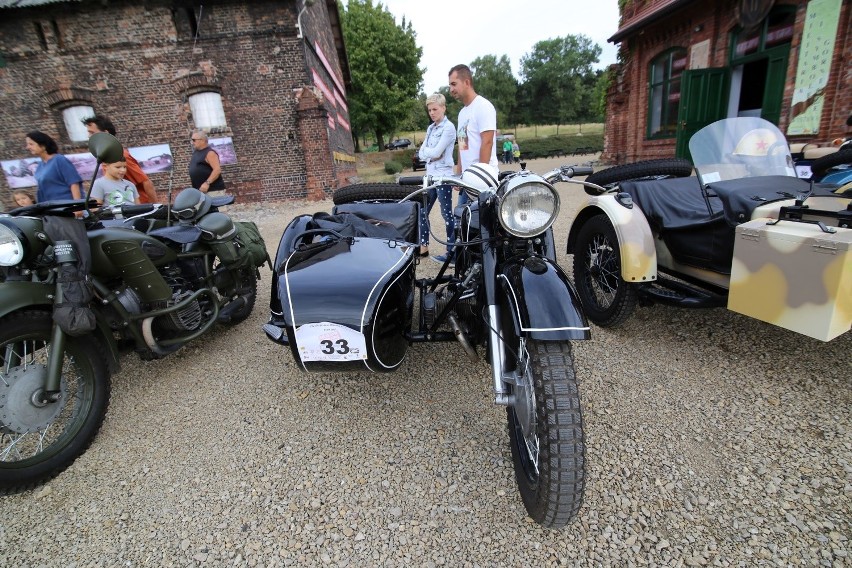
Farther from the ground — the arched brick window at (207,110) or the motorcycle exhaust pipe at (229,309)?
the arched brick window at (207,110)

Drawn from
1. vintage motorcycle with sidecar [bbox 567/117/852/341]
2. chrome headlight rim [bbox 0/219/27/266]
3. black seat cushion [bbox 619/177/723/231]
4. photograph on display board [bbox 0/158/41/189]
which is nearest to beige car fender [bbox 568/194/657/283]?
vintage motorcycle with sidecar [bbox 567/117/852/341]

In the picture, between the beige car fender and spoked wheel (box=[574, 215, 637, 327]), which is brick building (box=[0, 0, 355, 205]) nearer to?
spoked wheel (box=[574, 215, 637, 327])

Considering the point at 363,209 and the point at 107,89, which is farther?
the point at 107,89

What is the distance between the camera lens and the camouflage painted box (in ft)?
6.13

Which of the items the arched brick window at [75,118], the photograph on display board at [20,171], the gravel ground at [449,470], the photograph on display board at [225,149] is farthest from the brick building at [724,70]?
the photograph on display board at [20,171]

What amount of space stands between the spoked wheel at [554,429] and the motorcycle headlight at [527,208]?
47 cm

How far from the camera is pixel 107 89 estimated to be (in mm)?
11250

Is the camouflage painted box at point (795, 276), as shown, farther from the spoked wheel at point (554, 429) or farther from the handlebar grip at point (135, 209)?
the handlebar grip at point (135, 209)

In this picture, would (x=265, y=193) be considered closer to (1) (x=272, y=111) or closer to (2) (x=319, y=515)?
(1) (x=272, y=111)

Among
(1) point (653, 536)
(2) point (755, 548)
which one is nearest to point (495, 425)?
(1) point (653, 536)

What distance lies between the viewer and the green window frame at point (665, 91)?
1129 cm

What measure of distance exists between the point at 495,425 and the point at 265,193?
11363 millimetres

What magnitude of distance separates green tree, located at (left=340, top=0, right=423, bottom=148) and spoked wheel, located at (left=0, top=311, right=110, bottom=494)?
31.6 m

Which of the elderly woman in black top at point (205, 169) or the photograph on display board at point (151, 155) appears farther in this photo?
the photograph on display board at point (151, 155)
